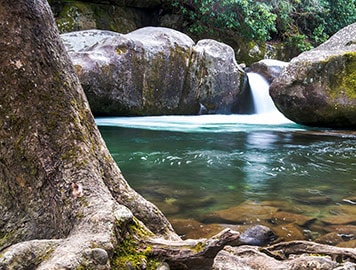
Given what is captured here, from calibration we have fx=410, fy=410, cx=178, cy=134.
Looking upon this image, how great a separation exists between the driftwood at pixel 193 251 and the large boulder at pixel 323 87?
32.5 ft

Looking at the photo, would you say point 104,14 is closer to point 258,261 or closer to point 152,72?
point 152,72

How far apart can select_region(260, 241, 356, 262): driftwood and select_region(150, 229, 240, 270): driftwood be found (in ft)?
2.87

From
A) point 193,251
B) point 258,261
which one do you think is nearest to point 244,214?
point 258,261

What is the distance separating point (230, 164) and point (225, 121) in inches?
273

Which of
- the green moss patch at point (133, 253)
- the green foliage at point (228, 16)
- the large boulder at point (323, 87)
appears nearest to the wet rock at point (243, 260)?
the green moss patch at point (133, 253)

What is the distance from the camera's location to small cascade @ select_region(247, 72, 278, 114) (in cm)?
1559

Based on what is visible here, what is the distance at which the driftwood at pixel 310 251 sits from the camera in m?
2.56

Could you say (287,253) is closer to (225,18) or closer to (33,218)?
(33,218)

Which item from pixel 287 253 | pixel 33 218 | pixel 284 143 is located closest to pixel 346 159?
pixel 284 143

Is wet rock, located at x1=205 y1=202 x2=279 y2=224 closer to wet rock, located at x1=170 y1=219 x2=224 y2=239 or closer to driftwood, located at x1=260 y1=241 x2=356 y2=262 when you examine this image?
wet rock, located at x1=170 y1=219 x2=224 y2=239

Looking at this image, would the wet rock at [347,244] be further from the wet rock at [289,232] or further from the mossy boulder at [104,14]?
the mossy boulder at [104,14]

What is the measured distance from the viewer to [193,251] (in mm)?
1942

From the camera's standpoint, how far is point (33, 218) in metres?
2.24

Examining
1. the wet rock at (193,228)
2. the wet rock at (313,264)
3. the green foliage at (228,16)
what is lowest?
the wet rock at (193,228)
